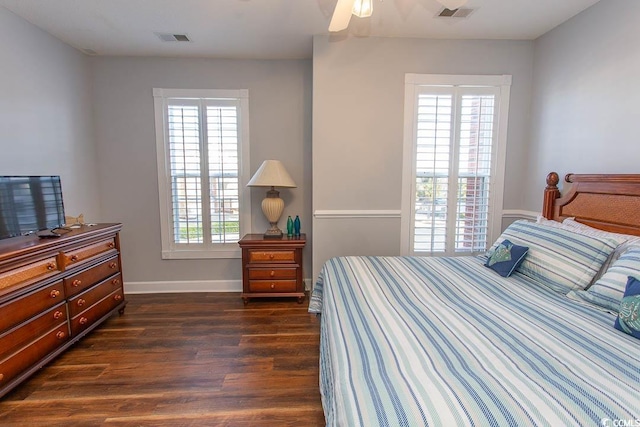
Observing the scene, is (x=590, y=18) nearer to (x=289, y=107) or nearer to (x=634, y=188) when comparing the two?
(x=634, y=188)

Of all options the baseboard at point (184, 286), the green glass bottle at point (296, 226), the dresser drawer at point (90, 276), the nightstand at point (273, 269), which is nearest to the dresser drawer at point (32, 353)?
the dresser drawer at point (90, 276)

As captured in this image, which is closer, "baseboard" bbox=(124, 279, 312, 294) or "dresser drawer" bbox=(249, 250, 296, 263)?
"dresser drawer" bbox=(249, 250, 296, 263)

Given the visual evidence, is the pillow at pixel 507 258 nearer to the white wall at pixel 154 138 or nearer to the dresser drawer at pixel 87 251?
the white wall at pixel 154 138

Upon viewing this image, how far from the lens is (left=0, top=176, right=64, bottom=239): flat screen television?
1948 mm

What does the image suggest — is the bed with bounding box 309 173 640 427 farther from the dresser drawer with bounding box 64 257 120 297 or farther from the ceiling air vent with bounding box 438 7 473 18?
the dresser drawer with bounding box 64 257 120 297

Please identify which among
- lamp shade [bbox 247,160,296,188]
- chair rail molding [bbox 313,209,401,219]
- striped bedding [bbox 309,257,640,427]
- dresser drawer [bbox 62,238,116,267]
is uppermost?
lamp shade [bbox 247,160,296,188]

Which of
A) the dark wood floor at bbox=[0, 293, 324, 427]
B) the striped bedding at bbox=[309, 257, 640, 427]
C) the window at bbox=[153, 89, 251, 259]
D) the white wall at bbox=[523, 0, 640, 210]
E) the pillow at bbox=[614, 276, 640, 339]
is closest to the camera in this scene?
the striped bedding at bbox=[309, 257, 640, 427]

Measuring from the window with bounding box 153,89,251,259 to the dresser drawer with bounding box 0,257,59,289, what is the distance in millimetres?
1390

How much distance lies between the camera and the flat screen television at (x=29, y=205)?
195 cm

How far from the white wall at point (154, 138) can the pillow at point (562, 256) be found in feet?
7.23

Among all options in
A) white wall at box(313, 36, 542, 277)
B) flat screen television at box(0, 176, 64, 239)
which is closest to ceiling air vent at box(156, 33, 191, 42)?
white wall at box(313, 36, 542, 277)

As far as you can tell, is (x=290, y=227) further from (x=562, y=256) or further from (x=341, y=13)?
(x=562, y=256)

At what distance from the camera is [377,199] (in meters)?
3.05

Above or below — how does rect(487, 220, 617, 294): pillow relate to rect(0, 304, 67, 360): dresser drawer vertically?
above
